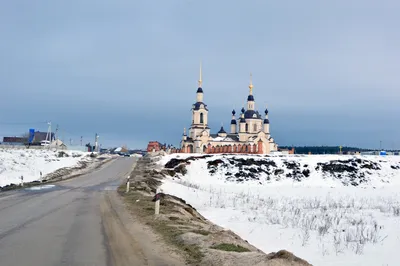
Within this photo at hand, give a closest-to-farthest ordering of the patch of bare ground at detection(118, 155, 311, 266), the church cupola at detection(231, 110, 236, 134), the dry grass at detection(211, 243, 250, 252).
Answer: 1. the patch of bare ground at detection(118, 155, 311, 266)
2. the dry grass at detection(211, 243, 250, 252)
3. the church cupola at detection(231, 110, 236, 134)

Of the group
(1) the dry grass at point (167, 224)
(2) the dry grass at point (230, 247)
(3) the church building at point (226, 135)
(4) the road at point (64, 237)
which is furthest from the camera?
(3) the church building at point (226, 135)

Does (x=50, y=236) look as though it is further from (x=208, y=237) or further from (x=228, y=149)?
(x=228, y=149)

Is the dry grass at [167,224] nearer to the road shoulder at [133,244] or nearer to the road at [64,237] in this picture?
the road shoulder at [133,244]

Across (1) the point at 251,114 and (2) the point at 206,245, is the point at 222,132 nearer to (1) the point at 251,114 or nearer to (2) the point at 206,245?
(1) the point at 251,114

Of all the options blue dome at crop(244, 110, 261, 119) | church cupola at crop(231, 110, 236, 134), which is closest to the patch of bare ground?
blue dome at crop(244, 110, 261, 119)

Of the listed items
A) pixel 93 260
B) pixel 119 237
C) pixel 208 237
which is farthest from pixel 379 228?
pixel 93 260

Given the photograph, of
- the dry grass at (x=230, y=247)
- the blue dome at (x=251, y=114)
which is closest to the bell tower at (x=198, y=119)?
the blue dome at (x=251, y=114)

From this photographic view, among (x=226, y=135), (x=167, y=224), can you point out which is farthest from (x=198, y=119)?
(x=167, y=224)

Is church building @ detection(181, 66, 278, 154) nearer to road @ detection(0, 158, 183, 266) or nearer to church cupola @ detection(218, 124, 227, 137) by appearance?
church cupola @ detection(218, 124, 227, 137)

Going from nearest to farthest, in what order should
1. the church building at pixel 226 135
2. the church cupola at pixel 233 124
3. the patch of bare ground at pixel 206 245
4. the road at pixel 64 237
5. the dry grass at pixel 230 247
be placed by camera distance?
the patch of bare ground at pixel 206 245
the road at pixel 64 237
the dry grass at pixel 230 247
the church building at pixel 226 135
the church cupola at pixel 233 124

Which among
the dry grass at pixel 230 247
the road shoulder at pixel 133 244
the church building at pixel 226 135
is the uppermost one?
the church building at pixel 226 135

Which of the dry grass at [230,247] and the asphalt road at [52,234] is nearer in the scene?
the asphalt road at [52,234]

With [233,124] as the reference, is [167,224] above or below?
below

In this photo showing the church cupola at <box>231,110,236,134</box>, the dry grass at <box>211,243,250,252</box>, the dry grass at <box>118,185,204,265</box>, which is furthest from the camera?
the church cupola at <box>231,110,236,134</box>
